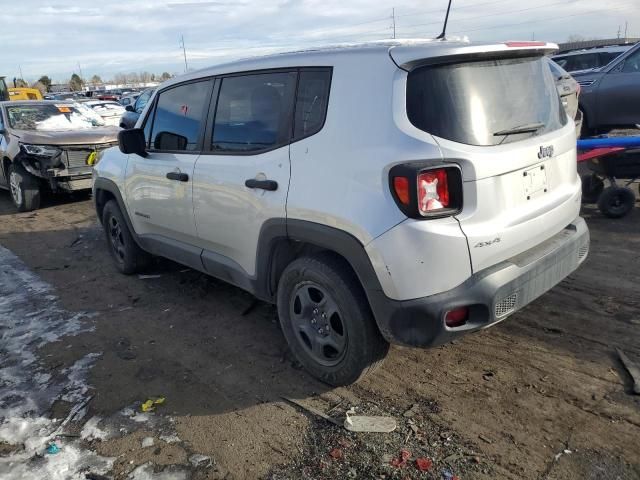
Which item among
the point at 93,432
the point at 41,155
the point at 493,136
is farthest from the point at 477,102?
the point at 41,155

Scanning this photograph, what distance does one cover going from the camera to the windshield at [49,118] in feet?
32.5

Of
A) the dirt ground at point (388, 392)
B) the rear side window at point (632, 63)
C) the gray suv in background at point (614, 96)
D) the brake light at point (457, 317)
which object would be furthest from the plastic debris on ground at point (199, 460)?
the rear side window at point (632, 63)

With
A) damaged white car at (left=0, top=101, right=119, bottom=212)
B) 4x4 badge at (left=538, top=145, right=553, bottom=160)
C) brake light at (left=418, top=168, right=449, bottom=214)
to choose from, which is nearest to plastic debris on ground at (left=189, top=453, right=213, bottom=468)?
brake light at (left=418, top=168, right=449, bottom=214)

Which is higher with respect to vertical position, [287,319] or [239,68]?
[239,68]

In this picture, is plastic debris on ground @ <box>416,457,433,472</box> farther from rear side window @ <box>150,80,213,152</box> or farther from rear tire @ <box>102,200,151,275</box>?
rear tire @ <box>102,200,151,275</box>

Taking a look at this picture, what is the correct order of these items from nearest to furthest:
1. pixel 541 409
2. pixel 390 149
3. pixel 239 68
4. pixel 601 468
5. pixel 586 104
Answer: pixel 601 468 → pixel 390 149 → pixel 541 409 → pixel 239 68 → pixel 586 104

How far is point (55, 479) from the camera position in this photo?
2.79 m

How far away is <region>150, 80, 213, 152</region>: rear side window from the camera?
4.25 metres

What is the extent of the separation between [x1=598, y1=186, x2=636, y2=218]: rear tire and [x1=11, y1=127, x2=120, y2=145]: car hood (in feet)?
24.8

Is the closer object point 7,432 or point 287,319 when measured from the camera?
point 7,432

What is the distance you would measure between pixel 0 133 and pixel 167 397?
27.3ft

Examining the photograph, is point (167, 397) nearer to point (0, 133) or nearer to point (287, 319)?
point (287, 319)

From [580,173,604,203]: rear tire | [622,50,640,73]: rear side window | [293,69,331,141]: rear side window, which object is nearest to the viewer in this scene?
A: [293,69,331,141]: rear side window

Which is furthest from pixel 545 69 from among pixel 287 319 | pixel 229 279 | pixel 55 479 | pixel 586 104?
pixel 586 104
